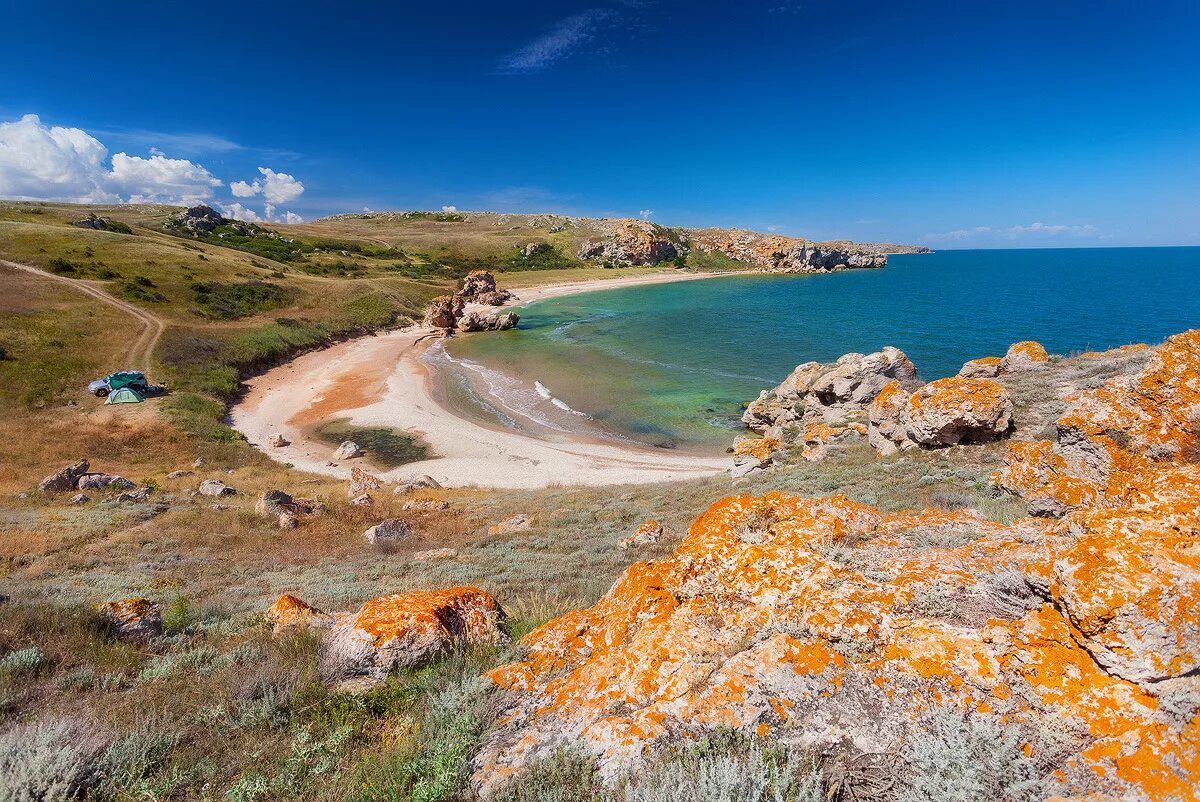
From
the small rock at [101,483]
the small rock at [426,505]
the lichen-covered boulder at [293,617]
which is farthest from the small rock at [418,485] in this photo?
the lichen-covered boulder at [293,617]

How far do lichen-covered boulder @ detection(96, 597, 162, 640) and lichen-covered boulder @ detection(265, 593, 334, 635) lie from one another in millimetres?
1309

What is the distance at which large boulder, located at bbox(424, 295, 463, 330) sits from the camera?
67562mm

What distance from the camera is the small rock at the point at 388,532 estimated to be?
554 inches

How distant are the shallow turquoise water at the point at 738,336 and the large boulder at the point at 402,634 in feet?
76.5

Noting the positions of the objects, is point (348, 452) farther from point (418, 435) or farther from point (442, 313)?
point (442, 313)

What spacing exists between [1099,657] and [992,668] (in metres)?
0.54

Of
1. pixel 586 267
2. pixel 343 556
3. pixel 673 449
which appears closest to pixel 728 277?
pixel 586 267

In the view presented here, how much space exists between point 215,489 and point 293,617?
1578cm

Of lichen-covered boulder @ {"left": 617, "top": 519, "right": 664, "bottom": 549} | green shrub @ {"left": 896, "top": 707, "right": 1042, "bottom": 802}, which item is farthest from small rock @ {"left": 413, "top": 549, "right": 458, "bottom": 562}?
green shrub @ {"left": 896, "top": 707, "right": 1042, "bottom": 802}

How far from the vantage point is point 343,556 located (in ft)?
41.9

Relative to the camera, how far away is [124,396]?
30203mm

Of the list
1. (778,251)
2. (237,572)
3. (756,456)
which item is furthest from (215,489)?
(778,251)

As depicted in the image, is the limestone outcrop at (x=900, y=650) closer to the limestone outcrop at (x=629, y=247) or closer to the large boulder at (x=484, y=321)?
the large boulder at (x=484, y=321)

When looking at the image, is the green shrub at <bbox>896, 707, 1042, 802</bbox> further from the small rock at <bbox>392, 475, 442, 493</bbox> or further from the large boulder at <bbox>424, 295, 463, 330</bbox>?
the large boulder at <bbox>424, 295, 463, 330</bbox>
